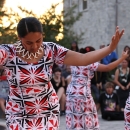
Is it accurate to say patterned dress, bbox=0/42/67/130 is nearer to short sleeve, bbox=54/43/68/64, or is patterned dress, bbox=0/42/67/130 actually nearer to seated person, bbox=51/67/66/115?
short sleeve, bbox=54/43/68/64

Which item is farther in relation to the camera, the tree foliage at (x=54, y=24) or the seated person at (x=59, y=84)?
the tree foliage at (x=54, y=24)

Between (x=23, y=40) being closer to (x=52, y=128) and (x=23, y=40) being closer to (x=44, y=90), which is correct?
(x=44, y=90)

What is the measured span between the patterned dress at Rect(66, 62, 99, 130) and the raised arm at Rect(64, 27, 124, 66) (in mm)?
3643

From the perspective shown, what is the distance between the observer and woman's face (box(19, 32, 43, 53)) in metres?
3.96

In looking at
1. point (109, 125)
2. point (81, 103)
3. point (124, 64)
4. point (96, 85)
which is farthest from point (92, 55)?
point (96, 85)

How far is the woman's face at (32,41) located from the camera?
3.96 meters

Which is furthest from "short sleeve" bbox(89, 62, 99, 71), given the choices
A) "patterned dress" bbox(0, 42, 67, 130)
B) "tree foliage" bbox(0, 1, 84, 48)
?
"tree foliage" bbox(0, 1, 84, 48)

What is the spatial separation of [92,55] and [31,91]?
67 centimetres

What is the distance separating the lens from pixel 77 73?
8.01 m

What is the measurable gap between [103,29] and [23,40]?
70.1 feet

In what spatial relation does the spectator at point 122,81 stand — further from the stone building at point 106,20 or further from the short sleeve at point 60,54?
the stone building at point 106,20

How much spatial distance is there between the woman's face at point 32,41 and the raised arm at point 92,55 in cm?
35

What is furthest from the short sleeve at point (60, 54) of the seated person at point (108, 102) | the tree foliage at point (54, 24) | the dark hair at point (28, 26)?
the tree foliage at point (54, 24)

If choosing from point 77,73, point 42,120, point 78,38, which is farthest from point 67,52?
point 78,38
